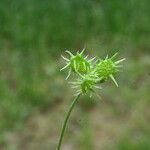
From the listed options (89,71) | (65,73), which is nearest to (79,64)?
(89,71)

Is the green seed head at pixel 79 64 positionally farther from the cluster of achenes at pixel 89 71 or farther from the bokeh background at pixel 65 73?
the bokeh background at pixel 65 73

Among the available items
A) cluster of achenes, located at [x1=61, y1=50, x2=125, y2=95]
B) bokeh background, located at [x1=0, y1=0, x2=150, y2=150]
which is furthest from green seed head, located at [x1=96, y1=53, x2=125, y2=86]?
bokeh background, located at [x1=0, y1=0, x2=150, y2=150]

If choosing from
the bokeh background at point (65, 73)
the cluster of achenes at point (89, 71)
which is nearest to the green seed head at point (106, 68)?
the cluster of achenes at point (89, 71)

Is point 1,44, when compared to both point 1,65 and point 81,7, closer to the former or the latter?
point 1,65

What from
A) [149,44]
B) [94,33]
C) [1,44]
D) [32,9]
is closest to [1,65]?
[1,44]

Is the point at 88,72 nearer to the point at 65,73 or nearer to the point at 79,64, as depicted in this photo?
the point at 79,64
